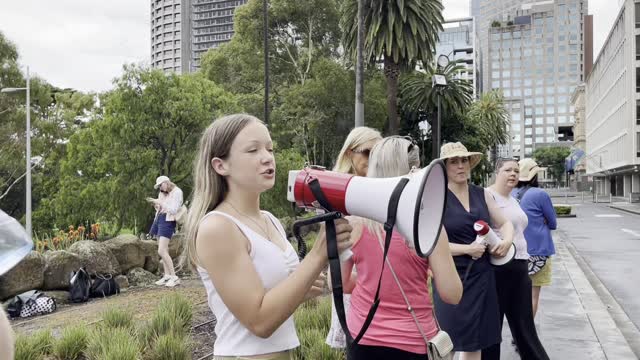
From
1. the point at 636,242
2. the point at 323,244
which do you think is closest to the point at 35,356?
the point at 323,244

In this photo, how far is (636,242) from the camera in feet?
57.6

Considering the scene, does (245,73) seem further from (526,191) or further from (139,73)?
(526,191)

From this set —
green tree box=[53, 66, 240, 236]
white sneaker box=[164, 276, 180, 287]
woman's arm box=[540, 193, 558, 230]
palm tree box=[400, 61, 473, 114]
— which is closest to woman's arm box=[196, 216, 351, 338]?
woman's arm box=[540, 193, 558, 230]

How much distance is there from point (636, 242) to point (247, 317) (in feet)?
59.9

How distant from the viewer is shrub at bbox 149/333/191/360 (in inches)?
201

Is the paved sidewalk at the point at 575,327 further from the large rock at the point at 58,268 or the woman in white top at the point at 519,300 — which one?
the large rock at the point at 58,268

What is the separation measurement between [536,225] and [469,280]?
261 centimetres

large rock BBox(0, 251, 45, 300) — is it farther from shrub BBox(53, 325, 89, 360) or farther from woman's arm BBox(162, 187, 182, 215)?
shrub BBox(53, 325, 89, 360)

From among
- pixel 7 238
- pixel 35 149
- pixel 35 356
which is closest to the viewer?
pixel 7 238

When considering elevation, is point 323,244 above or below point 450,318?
above

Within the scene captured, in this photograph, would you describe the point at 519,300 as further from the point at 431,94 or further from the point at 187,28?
the point at 187,28

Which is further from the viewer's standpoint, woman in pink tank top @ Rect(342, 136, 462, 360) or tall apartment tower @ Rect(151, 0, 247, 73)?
tall apartment tower @ Rect(151, 0, 247, 73)

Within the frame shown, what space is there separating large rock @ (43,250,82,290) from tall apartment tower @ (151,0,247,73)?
584 ft

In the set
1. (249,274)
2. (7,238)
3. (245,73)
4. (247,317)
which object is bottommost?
(247,317)
